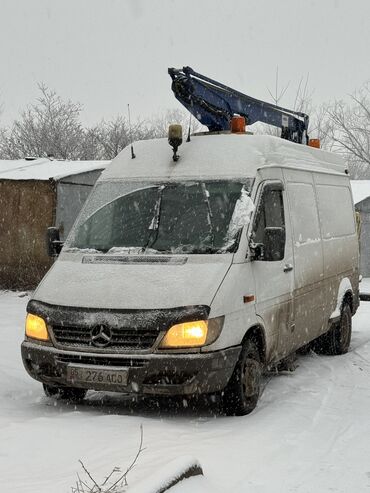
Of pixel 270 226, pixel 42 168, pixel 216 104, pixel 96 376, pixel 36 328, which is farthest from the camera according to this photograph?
pixel 42 168

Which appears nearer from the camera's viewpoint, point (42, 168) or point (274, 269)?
point (274, 269)

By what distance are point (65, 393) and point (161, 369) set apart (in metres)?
1.40

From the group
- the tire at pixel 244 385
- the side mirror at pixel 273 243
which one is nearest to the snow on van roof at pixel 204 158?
the side mirror at pixel 273 243

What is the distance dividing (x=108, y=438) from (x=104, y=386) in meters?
0.68

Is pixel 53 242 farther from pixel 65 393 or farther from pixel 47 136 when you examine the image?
pixel 47 136

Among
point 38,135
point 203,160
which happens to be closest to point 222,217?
point 203,160

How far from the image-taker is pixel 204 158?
719cm

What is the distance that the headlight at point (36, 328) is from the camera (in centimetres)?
623

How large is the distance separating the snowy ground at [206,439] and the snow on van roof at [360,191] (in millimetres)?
16984

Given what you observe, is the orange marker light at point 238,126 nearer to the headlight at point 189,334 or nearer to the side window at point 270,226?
the side window at point 270,226

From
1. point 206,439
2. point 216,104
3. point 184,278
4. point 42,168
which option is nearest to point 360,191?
point 42,168

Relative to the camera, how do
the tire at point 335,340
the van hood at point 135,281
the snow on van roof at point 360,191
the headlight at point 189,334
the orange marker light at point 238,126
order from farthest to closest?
the snow on van roof at point 360,191 → the tire at point 335,340 → the orange marker light at point 238,126 → the van hood at point 135,281 → the headlight at point 189,334

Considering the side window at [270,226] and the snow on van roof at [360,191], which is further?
the snow on van roof at [360,191]

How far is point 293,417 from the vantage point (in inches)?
251
